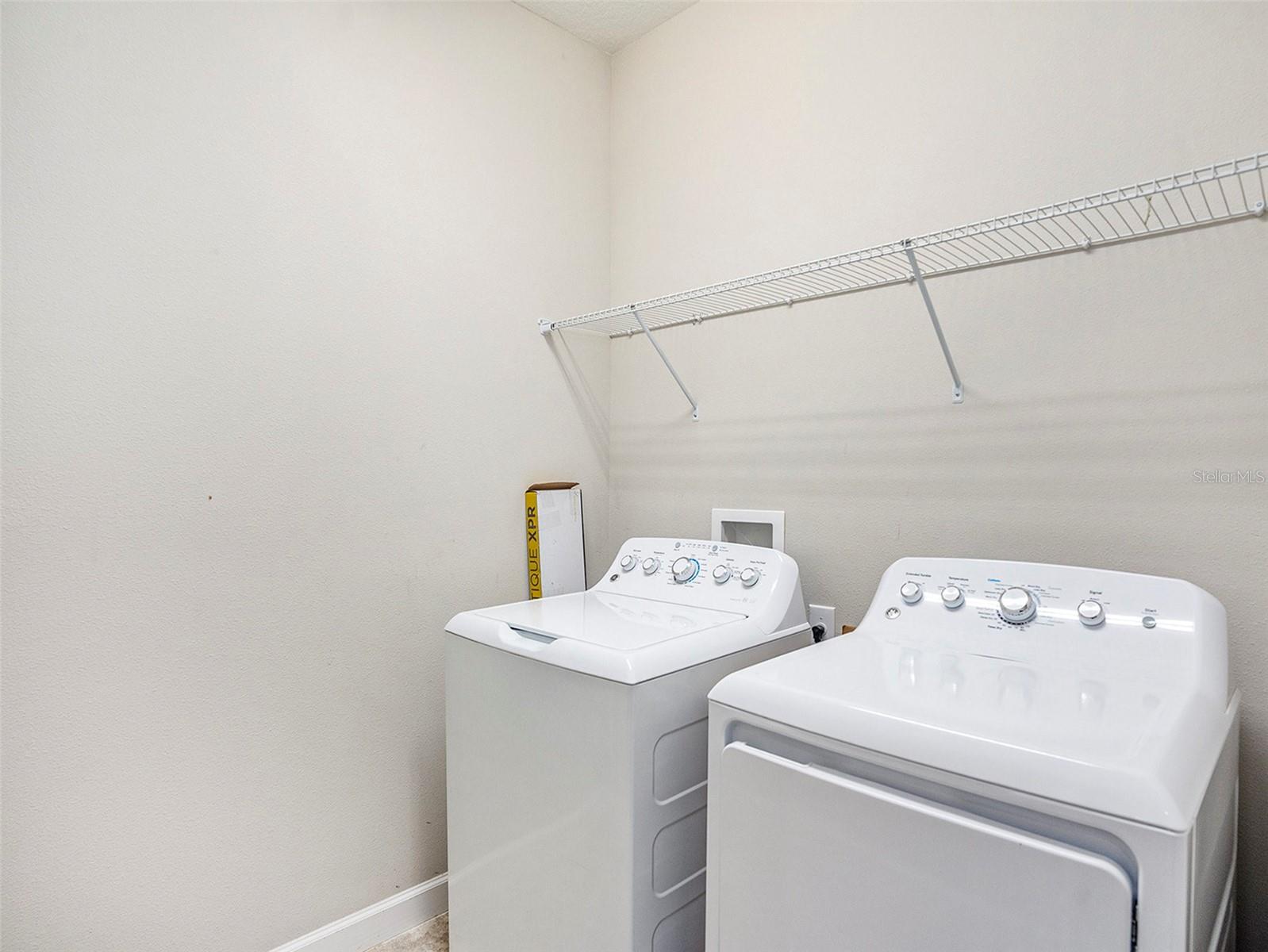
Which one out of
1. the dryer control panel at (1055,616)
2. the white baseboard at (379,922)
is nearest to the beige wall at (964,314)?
the dryer control panel at (1055,616)

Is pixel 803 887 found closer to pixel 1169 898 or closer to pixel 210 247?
pixel 1169 898

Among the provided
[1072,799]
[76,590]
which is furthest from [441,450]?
[1072,799]

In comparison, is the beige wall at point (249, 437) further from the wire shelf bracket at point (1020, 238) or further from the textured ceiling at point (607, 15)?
the wire shelf bracket at point (1020, 238)

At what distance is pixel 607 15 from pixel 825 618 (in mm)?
1897

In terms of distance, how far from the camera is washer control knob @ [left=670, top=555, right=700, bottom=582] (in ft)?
5.71

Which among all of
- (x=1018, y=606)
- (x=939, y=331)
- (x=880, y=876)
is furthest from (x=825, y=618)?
(x=880, y=876)

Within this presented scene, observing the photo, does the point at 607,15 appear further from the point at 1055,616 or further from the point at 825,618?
the point at 1055,616

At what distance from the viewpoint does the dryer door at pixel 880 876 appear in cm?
75

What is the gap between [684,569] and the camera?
1.76 m

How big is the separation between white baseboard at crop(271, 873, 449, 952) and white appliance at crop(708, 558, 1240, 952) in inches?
42.7

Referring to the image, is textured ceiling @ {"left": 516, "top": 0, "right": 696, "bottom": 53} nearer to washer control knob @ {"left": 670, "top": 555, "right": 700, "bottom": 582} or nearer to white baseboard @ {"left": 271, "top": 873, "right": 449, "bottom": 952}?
washer control knob @ {"left": 670, "top": 555, "right": 700, "bottom": 582}

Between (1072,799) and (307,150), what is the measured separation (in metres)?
1.89

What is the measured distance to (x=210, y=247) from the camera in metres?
1.51

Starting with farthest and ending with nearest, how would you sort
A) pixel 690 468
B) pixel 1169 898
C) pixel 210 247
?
pixel 690 468
pixel 210 247
pixel 1169 898
